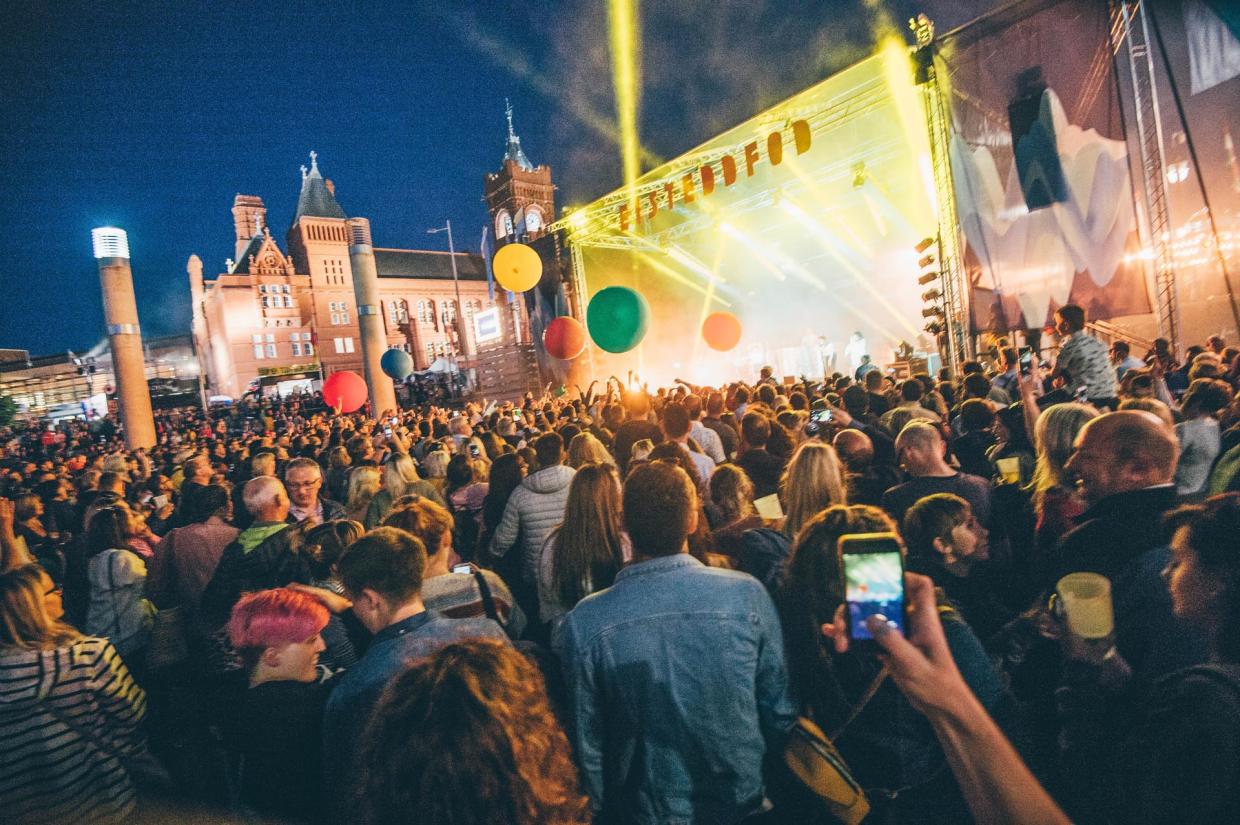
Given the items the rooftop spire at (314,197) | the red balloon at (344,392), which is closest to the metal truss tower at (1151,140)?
the red balloon at (344,392)

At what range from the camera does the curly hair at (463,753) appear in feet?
3.14

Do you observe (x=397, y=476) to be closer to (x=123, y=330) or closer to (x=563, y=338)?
(x=563, y=338)

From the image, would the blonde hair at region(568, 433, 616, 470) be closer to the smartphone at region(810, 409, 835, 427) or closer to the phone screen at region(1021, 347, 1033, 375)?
the smartphone at region(810, 409, 835, 427)

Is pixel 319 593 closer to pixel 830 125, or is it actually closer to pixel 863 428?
pixel 863 428

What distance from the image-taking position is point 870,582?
1.29 meters

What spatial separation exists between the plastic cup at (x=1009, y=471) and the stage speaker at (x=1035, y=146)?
23.7ft

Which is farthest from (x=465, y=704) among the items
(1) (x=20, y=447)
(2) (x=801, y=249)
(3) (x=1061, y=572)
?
(1) (x=20, y=447)

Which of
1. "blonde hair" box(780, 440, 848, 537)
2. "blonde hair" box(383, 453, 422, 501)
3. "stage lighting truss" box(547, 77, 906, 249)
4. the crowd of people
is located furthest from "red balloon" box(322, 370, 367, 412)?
"blonde hair" box(780, 440, 848, 537)

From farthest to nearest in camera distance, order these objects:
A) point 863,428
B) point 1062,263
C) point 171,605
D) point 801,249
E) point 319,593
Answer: point 801,249 < point 1062,263 < point 863,428 < point 171,605 < point 319,593

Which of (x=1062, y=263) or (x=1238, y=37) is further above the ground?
(x=1238, y=37)

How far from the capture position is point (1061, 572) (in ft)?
7.32

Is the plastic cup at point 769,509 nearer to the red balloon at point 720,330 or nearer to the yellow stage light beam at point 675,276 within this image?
the red balloon at point 720,330

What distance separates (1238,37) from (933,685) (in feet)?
33.3

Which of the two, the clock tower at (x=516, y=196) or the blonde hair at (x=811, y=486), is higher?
the clock tower at (x=516, y=196)
